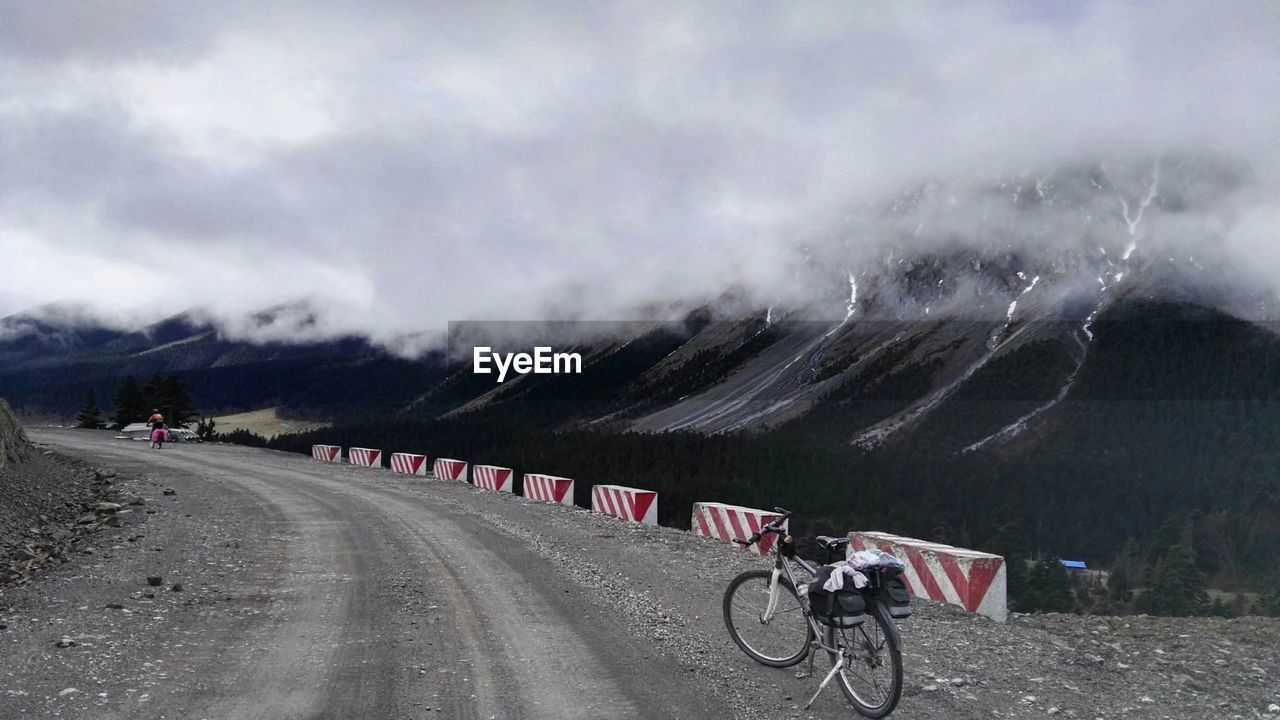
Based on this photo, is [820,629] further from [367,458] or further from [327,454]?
[327,454]

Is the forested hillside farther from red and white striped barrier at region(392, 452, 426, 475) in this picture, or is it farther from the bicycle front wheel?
the bicycle front wheel

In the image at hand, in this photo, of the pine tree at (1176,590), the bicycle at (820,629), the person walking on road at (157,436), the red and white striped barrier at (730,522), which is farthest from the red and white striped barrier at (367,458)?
the pine tree at (1176,590)

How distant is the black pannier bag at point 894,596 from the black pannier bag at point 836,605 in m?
0.21

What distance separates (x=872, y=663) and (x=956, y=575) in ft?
16.1

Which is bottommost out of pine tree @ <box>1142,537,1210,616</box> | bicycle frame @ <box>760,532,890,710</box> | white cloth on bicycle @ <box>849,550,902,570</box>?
pine tree @ <box>1142,537,1210,616</box>

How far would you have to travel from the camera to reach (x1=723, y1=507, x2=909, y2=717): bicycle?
7.88m

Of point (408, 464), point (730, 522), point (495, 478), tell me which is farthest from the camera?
point (408, 464)

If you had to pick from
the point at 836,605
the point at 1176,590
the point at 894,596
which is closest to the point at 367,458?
the point at 836,605

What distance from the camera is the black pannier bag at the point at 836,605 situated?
8.02 metres

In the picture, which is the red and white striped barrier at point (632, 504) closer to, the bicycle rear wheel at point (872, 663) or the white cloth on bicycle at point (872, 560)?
the bicycle rear wheel at point (872, 663)

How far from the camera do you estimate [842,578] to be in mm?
8125

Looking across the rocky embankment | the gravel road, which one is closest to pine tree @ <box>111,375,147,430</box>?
the rocky embankment

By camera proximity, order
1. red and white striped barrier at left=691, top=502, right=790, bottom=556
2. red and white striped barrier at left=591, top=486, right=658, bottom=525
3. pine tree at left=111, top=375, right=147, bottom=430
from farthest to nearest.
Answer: pine tree at left=111, top=375, right=147, bottom=430 → red and white striped barrier at left=591, top=486, right=658, bottom=525 → red and white striped barrier at left=691, top=502, right=790, bottom=556

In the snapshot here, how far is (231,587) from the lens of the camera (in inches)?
496
